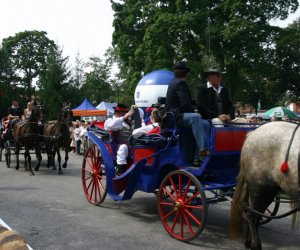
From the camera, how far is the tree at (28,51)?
202 feet

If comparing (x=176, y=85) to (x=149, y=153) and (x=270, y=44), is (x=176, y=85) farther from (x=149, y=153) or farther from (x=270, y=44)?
(x=270, y=44)

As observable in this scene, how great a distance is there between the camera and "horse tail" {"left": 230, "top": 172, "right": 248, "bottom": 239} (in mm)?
5098

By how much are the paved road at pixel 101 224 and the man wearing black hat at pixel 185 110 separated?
1224 mm

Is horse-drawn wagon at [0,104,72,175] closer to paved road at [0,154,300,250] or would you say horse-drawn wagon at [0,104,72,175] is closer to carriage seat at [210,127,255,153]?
paved road at [0,154,300,250]

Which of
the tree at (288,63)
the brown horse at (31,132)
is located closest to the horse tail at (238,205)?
the brown horse at (31,132)

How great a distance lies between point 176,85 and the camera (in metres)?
6.00

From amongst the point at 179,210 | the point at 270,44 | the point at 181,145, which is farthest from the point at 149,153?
the point at 270,44

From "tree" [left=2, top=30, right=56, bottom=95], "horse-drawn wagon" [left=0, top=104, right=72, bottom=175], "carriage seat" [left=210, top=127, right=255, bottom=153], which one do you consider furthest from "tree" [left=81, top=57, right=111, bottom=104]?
"carriage seat" [left=210, top=127, right=255, bottom=153]

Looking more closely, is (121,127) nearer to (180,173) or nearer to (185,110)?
(185,110)

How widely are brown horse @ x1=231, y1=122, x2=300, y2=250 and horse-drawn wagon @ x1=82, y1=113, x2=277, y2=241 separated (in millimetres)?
491

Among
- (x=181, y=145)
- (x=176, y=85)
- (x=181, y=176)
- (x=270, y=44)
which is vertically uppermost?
(x=270, y=44)

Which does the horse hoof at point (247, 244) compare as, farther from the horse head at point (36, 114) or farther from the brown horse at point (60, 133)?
the horse head at point (36, 114)

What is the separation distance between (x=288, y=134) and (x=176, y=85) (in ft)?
6.45

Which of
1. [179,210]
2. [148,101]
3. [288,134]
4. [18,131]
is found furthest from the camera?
[148,101]
